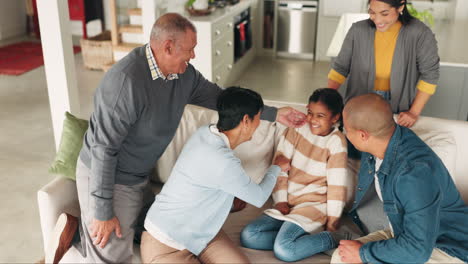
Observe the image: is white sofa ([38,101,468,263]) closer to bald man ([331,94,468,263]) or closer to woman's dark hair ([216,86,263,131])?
bald man ([331,94,468,263])

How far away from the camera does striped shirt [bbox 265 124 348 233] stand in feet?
7.70

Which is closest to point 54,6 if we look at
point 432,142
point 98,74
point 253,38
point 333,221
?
point 333,221

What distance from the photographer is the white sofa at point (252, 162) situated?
7.42ft

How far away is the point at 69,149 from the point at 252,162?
0.94 metres

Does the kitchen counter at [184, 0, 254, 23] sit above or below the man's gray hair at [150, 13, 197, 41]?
below

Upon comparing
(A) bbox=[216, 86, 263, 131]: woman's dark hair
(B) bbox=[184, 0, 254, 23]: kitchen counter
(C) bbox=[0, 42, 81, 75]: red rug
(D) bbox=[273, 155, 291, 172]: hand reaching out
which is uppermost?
(A) bbox=[216, 86, 263, 131]: woman's dark hair

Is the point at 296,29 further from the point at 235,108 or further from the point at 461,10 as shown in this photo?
the point at 235,108

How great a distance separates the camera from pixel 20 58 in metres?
6.80

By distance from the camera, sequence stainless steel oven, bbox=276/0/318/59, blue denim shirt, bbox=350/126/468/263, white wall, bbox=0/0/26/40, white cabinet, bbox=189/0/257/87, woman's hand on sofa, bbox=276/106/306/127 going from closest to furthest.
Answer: blue denim shirt, bbox=350/126/468/263
woman's hand on sofa, bbox=276/106/306/127
white cabinet, bbox=189/0/257/87
stainless steel oven, bbox=276/0/318/59
white wall, bbox=0/0/26/40

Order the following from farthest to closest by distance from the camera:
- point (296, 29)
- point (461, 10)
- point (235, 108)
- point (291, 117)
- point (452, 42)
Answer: point (296, 29) < point (461, 10) < point (452, 42) < point (291, 117) < point (235, 108)

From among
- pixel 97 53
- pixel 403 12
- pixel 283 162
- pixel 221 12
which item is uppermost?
pixel 403 12

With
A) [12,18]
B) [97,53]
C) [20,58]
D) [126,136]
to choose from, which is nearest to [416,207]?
[126,136]

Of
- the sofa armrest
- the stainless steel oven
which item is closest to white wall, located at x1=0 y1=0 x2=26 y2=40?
the stainless steel oven

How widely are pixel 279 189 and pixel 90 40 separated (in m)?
4.70
